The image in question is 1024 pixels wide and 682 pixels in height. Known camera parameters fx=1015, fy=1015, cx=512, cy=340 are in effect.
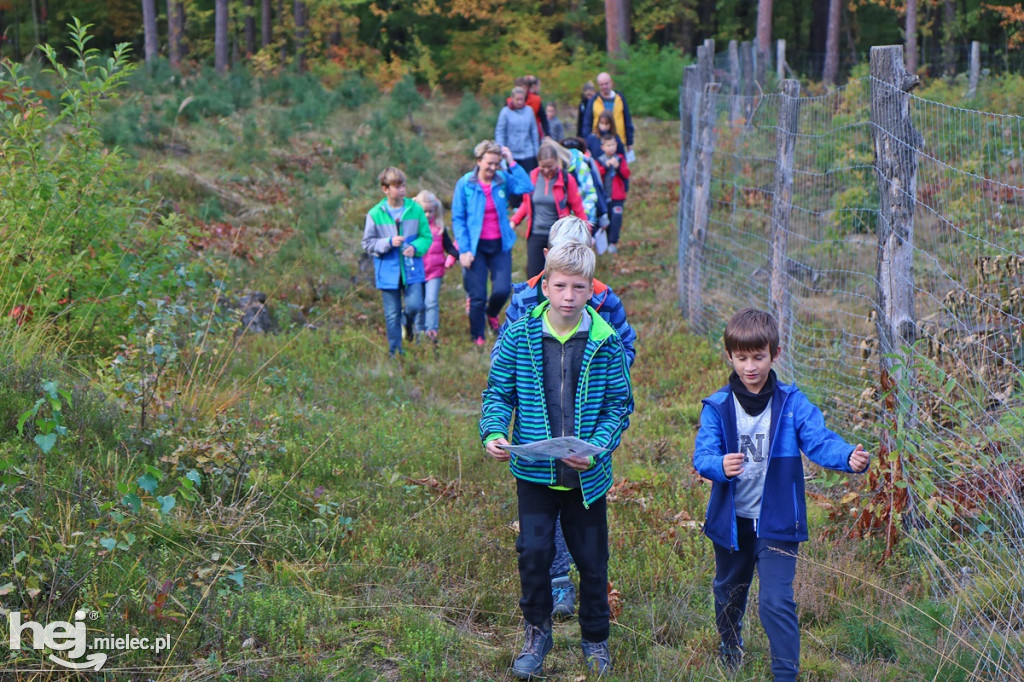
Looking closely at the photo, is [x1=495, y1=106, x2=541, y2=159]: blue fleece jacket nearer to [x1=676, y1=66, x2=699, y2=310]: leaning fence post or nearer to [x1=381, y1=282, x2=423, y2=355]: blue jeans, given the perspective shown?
[x1=676, y1=66, x2=699, y2=310]: leaning fence post

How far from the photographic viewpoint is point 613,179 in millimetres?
14758

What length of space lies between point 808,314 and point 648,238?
639 centimetres

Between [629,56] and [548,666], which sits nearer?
[548,666]

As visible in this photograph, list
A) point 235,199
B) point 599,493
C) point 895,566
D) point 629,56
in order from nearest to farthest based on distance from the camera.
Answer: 1. point 599,493
2. point 895,566
3. point 235,199
4. point 629,56

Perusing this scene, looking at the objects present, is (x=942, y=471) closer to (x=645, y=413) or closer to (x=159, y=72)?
(x=645, y=413)

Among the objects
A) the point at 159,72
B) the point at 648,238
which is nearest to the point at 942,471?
the point at 648,238

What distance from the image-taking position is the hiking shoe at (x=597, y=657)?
4.42 metres

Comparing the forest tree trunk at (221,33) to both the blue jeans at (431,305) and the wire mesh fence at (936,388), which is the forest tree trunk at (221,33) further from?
the wire mesh fence at (936,388)

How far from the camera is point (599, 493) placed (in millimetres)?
4383

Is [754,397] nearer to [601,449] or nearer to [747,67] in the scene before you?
[601,449]

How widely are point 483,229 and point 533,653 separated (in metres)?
6.55

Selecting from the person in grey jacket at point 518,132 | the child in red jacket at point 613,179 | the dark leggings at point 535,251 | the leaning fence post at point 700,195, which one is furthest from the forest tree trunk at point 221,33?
the dark leggings at point 535,251

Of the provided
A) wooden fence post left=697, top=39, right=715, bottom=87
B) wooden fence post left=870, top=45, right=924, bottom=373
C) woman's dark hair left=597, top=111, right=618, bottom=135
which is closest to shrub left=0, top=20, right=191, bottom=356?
wooden fence post left=870, top=45, right=924, bottom=373

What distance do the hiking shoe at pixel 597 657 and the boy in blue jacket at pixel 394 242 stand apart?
5755 millimetres
